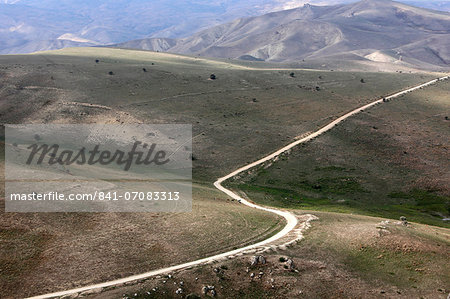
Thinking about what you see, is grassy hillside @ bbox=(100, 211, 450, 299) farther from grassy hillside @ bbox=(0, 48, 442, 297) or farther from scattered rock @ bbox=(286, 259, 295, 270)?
grassy hillside @ bbox=(0, 48, 442, 297)

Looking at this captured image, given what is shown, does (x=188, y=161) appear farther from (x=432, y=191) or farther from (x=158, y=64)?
(x=158, y=64)

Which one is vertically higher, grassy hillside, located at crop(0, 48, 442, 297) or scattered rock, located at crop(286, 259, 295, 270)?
grassy hillside, located at crop(0, 48, 442, 297)

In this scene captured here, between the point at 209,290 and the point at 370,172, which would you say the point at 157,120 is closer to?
the point at 370,172

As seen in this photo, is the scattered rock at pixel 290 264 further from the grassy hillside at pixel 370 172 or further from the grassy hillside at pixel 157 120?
the grassy hillside at pixel 370 172

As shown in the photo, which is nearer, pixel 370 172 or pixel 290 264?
pixel 290 264

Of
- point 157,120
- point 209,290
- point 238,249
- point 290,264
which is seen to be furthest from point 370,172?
point 209,290

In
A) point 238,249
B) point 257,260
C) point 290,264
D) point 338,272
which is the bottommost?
point 338,272

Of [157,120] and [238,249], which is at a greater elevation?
[157,120]

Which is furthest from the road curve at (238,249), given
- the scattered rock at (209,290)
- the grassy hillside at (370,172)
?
the scattered rock at (209,290)

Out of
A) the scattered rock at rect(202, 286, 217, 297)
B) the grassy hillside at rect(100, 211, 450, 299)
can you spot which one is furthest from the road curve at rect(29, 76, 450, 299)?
the scattered rock at rect(202, 286, 217, 297)
